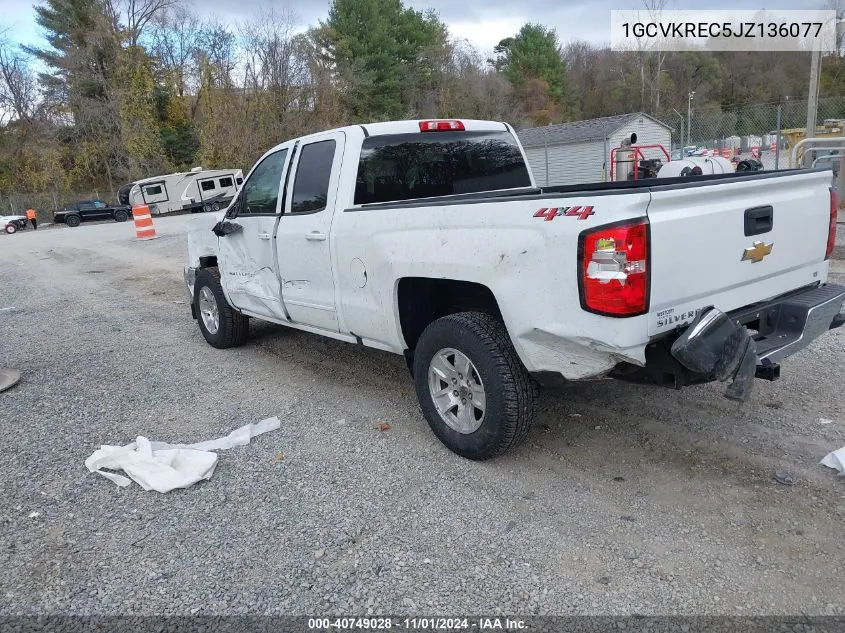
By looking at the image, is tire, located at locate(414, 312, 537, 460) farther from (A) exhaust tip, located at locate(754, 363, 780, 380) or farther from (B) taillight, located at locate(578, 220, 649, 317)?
(A) exhaust tip, located at locate(754, 363, 780, 380)

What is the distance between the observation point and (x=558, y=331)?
3.18 metres

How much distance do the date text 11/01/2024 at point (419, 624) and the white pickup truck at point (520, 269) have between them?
1163mm

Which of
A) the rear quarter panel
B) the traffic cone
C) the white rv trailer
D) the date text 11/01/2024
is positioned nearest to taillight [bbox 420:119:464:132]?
the rear quarter panel

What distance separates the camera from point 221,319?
6.49 m

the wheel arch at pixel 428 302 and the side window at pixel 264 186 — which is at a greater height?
the side window at pixel 264 186

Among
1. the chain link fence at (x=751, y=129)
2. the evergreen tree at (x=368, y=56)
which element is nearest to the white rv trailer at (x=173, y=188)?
the evergreen tree at (x=368, y=56)

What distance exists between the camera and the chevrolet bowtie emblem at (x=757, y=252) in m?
3.37

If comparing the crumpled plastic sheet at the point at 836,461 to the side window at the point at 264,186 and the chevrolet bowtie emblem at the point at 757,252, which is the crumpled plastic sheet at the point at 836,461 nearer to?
the chevrolet bowtie emblem at the point at 757,252

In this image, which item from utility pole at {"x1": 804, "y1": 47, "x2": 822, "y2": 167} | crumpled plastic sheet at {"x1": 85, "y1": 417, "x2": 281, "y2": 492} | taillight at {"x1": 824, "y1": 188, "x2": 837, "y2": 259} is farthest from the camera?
utility pole at {"x1": 804, "y1": 47, "x2": 822, "y2": 167}

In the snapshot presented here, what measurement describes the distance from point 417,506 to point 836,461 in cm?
220

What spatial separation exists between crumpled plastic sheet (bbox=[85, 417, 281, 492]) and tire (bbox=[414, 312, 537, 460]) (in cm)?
139

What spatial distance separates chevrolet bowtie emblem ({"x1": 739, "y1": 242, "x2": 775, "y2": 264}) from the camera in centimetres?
337

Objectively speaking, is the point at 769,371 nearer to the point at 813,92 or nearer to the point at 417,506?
the point at 417,506

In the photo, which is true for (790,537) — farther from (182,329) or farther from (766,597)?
(182,329)
